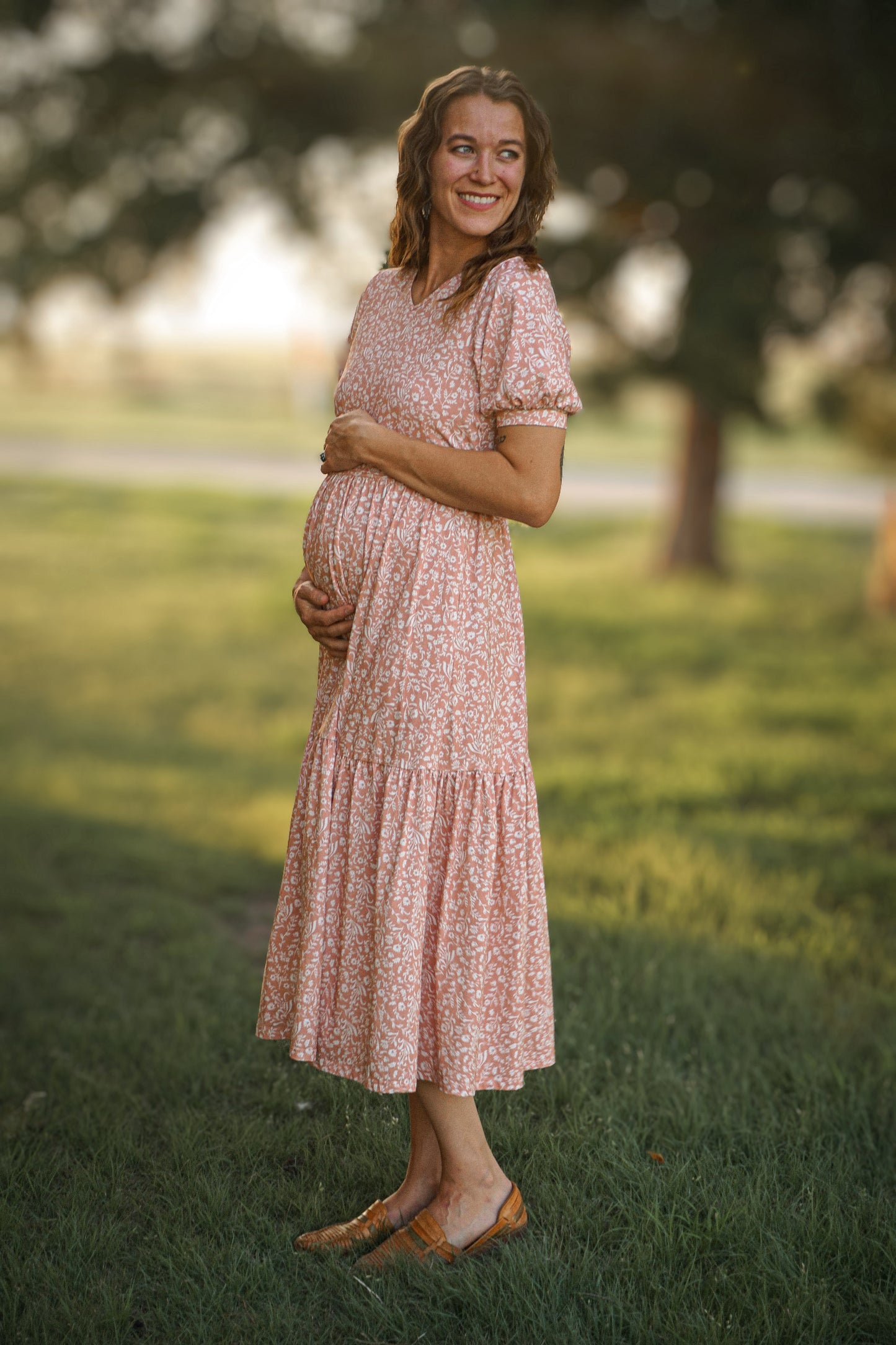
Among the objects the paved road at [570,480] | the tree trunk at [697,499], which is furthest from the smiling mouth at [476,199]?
the paved road at [570,480]

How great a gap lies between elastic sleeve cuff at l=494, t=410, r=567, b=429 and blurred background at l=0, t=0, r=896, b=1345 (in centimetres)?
146

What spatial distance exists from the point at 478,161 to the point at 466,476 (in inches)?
20.7

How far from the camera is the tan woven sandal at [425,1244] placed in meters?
2.32

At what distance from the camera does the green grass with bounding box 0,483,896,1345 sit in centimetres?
228

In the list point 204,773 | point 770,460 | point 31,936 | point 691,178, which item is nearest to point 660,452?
point 770,460

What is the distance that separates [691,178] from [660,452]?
18.9m

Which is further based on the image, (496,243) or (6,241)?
(6,241)

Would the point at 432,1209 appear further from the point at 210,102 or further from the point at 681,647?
the point at 210,102

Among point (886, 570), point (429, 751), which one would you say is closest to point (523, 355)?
point (429, 751)

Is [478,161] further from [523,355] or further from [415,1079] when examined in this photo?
[415,1079]

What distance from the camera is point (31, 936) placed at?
4.08 metres

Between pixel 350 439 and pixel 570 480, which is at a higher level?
pixel 570 480

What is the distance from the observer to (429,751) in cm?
221

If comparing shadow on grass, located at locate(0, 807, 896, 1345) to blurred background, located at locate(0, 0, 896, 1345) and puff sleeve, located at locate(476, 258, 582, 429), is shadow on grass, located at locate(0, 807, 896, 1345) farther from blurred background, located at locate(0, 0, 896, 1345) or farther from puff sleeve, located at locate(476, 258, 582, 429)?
puff sleeve, located at locate(476, 258, 582, 429)
